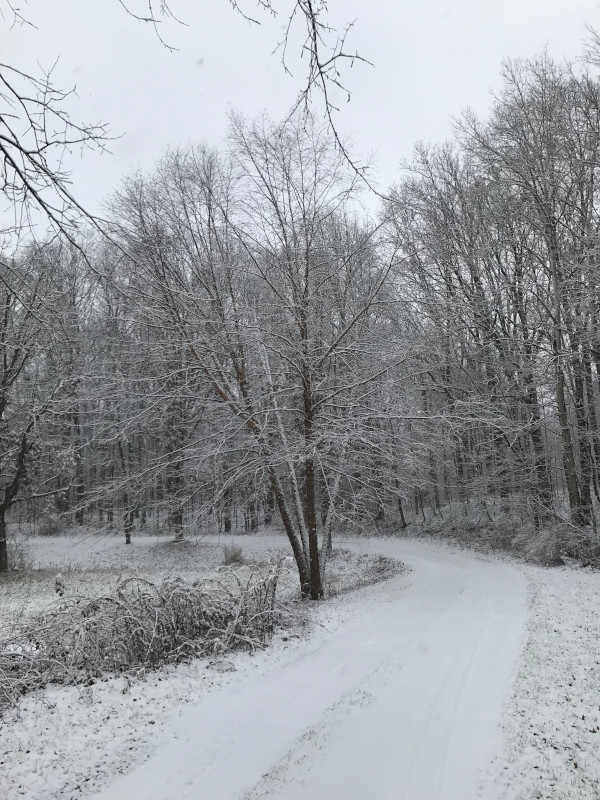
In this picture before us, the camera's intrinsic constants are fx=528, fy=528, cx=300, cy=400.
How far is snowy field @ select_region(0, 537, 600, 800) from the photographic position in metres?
4.04

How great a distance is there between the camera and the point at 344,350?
35.7 ft

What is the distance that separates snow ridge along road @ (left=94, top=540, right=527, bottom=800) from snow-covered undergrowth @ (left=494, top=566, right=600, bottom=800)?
163 mm

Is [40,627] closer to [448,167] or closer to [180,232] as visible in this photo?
[180,232]

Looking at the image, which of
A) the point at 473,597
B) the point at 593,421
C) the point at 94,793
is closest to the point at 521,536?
the point at 593,421

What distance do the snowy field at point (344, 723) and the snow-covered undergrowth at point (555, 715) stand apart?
0.02 meters

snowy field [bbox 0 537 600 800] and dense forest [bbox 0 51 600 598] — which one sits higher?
dense forest [bbox 0 51 600 598]

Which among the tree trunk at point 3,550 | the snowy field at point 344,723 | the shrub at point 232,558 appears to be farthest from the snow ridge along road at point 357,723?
the tree trunk at point 3,550

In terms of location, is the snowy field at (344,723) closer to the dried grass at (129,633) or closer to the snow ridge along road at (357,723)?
the snow ridge along road at (357,723)

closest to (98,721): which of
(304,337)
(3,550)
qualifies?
(304,337)

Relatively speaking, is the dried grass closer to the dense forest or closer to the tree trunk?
the dense forest

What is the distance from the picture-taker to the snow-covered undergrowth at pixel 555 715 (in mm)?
3891

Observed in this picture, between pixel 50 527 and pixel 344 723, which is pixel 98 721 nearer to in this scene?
pixel 344 723

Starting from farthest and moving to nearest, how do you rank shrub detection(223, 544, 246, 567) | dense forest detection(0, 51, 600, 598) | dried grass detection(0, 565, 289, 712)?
shrub detection(223, 544, 246, 567)
dense forest detection(0, 51, 600, 598)
dried grass detection(0, 565, 289, 712)

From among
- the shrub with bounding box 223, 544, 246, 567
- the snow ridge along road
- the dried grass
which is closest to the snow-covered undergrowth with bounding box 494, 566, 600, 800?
the snow ridge along road
